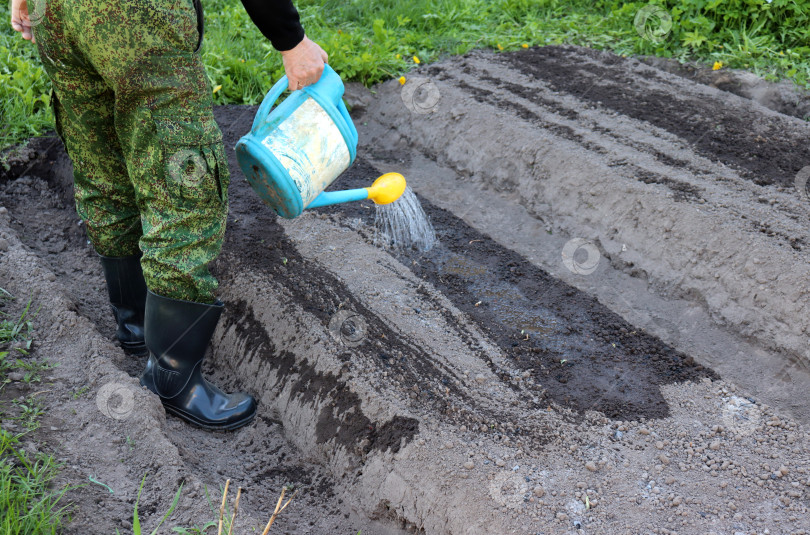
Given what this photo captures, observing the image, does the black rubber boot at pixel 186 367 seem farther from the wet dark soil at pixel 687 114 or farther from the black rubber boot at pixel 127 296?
the wet dark soil at pixel 687 114

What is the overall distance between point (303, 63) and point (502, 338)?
1316 mm

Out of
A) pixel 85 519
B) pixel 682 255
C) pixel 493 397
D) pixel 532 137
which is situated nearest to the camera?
pixel 85 519

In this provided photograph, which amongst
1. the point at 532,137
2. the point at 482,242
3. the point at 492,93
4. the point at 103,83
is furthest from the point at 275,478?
the point at 492,93

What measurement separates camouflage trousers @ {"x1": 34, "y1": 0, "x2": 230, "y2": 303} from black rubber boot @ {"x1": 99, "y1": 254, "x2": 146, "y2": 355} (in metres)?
0.32

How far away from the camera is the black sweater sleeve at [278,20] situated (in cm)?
186

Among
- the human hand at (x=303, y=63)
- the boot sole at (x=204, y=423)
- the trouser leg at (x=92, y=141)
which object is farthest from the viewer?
the boot sole at (x=204, y=423)

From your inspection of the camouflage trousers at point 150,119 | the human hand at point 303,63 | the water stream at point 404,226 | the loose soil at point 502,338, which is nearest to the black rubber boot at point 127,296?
the loose soil at point 502,338

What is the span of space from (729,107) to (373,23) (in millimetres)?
2501

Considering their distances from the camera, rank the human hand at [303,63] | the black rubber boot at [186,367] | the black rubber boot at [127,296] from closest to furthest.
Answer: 1. the human hand at [303,63]
2. the black rubber boot at [186,367]
3. the black rubber boot at [127,296]

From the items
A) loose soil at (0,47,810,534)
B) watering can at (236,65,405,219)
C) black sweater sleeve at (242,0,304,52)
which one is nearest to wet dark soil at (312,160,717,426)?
loose soil at (0,47,810,534)

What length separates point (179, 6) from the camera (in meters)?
1.77

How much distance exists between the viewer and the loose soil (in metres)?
1.99

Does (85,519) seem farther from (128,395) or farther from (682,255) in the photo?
(682,255)

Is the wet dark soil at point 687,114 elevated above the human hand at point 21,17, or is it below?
below
